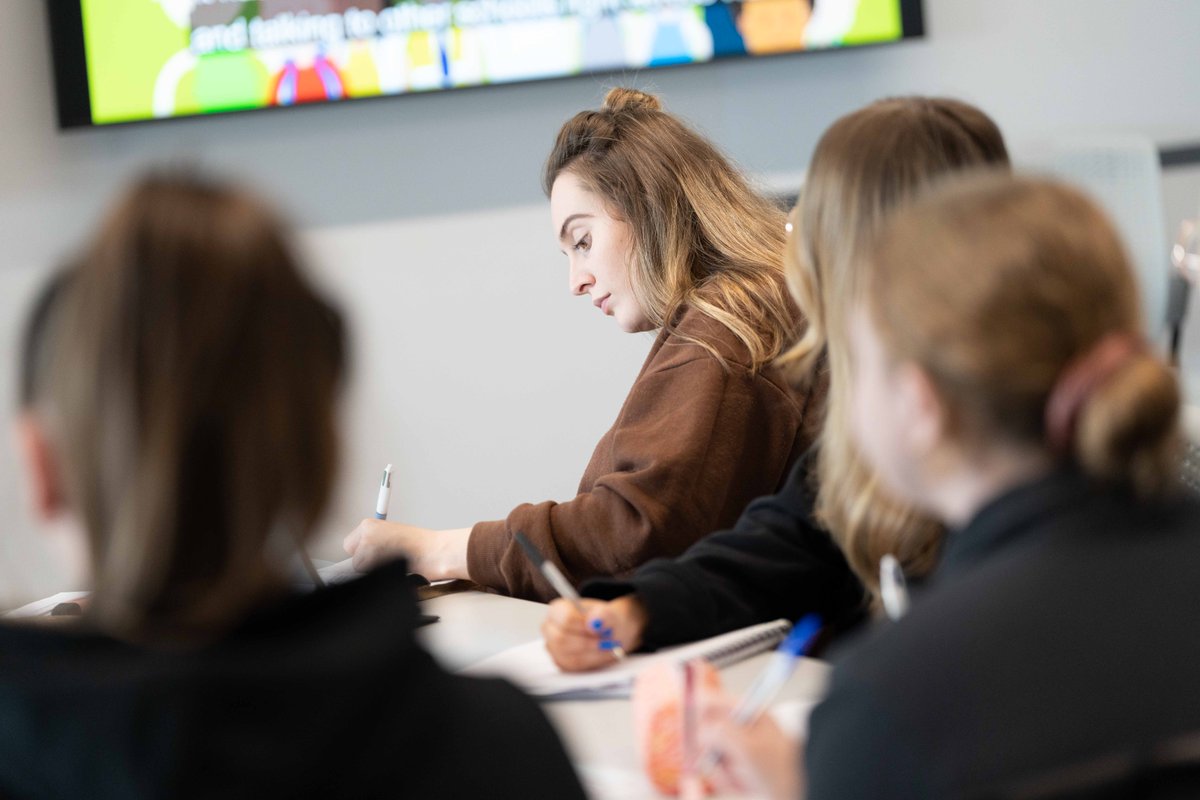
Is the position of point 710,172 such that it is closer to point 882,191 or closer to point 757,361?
point 757,361

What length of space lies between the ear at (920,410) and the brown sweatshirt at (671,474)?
87 cm

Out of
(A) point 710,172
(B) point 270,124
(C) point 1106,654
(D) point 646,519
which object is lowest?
(D) point 646,519

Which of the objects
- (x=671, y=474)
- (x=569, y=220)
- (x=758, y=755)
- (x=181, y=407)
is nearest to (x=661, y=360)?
(x=671, y=474)

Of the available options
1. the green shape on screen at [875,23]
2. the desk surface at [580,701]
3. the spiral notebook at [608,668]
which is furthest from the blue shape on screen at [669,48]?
the spiral notebook at [608,668]

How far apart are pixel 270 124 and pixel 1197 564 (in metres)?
3.06

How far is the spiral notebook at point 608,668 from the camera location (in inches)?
49.1

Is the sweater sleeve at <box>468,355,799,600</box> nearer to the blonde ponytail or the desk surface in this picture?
the desk surface

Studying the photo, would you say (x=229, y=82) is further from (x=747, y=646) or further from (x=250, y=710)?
(x=250, y=710)

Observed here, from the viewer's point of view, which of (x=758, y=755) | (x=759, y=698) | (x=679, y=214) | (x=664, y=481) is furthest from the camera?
(x=679, y=214)

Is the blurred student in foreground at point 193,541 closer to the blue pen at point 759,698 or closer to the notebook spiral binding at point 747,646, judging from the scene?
the blue pen at point 759,698

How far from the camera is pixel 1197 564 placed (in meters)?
0.77

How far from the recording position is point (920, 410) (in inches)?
33.0

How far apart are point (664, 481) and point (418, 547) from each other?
0.40 metres

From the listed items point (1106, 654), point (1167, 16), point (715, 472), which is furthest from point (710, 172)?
point (1167, 16)
